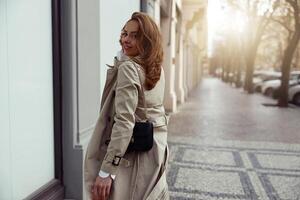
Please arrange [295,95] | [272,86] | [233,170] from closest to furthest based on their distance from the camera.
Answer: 1. [233,170]
2. [295,95]
3. [272,86]

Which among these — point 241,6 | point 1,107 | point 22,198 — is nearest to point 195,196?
point 22,198

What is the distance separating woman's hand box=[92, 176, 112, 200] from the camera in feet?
6.54

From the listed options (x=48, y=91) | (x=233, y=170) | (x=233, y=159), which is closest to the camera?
(x=48, y=91)

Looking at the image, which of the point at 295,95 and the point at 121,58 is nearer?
the point at 121,58

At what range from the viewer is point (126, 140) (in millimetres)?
1948

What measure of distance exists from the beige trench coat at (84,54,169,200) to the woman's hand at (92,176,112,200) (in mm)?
59

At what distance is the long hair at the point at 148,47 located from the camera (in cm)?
208

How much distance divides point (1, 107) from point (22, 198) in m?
0.77

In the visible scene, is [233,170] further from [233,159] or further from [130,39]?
[130,39]

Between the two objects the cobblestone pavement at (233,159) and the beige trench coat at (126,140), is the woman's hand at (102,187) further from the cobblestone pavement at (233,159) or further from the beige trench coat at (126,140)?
the cobblestone pavement at (233,159)

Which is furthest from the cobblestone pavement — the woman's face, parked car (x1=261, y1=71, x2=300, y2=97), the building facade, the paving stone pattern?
parked car (x1=261, y1=71, x2=300, y2=97)

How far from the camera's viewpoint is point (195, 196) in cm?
426

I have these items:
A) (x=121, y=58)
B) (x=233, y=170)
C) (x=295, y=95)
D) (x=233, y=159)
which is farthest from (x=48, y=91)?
(x=295, y=95)

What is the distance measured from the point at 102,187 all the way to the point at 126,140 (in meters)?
0.30
